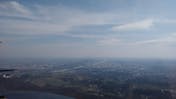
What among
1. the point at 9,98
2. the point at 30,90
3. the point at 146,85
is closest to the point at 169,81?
the point at 146,85

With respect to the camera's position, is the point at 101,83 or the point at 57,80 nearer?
the point at 101,83

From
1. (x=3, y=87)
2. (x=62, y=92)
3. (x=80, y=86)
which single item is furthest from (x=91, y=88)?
(x=3, y=87)

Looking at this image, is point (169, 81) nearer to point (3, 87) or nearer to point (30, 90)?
point (30, 90)

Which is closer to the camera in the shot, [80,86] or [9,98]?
[9,98]

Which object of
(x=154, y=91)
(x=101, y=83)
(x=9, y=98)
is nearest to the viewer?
(x=9, y=98)

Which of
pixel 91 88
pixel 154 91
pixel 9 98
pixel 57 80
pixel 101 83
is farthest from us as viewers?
pixel 57 80

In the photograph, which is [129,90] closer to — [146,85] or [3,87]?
[146,85]

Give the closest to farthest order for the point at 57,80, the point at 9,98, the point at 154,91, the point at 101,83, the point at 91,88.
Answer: the point at 9,98
the point at 154,91
the point at 91,88
the point at 101,83
the point at 57,80
